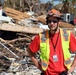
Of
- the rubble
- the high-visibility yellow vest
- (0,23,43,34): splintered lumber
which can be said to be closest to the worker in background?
the high-visibility yellow vest

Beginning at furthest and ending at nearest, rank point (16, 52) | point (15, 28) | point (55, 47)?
point (15, 28), point (16, 52), point (55, 47)

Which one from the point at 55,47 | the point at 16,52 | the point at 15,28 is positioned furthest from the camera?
the point at 15,28

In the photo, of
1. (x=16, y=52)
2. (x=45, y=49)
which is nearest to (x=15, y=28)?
(x=16, y=52)

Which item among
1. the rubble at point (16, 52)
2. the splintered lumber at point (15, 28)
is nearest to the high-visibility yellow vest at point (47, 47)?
the rubble at point (16, 52)

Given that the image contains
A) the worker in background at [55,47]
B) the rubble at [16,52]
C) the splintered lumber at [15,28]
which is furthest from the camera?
the splintered lumber at [15,28]

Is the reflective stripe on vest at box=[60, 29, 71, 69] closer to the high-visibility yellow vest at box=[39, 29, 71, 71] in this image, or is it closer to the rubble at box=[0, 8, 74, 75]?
the high-visibility yellow vest at box=[39, 29, 71, 71]

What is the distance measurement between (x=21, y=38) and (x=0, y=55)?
1.61m

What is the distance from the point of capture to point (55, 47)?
3.39 meters

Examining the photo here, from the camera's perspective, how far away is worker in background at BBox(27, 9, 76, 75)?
11.1 ft

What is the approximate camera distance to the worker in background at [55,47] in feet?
11.1

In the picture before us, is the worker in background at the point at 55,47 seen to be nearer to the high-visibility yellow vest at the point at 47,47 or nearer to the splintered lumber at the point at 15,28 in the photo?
the high-visibility yellow vest at the point at 47,47

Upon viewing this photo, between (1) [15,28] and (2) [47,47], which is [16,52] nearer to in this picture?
(1) [15,28]

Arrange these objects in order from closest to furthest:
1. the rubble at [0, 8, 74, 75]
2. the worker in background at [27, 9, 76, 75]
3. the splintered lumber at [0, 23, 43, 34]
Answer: the worker in background at [27, 9, 76, 75] → the rubble at [0, 8, 74, 75] → the splintered lumber at [0, 23, 43, 34]

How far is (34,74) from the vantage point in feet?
23.2
